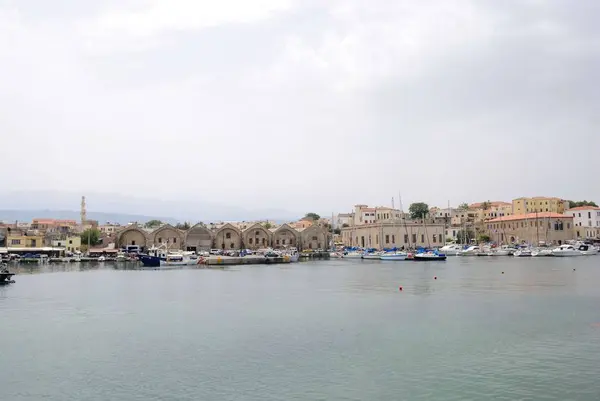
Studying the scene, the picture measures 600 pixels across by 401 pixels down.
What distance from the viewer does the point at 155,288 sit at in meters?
40.4

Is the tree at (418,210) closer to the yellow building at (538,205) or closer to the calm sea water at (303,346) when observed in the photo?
the yellow building at (538,205)

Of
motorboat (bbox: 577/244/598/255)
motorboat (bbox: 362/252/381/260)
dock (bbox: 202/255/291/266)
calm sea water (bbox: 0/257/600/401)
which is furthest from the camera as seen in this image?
motorboat (bbox: 577/244/598/255)

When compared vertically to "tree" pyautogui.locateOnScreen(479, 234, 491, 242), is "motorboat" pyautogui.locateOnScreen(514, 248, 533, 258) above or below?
below

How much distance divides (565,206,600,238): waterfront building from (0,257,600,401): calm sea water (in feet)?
280

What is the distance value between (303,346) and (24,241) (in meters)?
79.7

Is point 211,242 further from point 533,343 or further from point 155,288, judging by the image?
point 533,343

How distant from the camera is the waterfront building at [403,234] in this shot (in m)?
101

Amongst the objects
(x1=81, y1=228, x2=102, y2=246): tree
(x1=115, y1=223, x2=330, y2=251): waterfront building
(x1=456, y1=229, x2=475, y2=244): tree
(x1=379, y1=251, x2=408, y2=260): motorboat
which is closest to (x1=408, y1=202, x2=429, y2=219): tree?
(x1=456, y1=229, x2=475, y2=244): tree

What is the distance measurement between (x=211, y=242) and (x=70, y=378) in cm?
8212

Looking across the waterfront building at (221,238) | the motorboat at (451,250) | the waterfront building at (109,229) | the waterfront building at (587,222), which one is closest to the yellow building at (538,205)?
the waterfront building at (587,222)

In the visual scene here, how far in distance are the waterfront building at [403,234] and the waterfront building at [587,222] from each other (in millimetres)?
28011

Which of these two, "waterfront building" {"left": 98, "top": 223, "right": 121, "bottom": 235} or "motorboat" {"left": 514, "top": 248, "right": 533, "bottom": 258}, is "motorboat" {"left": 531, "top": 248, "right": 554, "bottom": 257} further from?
"waterfront building" {"left": 98, "top": 223, "right": 121, "bottom": 235}

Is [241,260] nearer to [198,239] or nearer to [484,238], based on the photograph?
[198,239]

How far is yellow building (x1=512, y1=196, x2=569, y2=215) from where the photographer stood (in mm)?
122750
